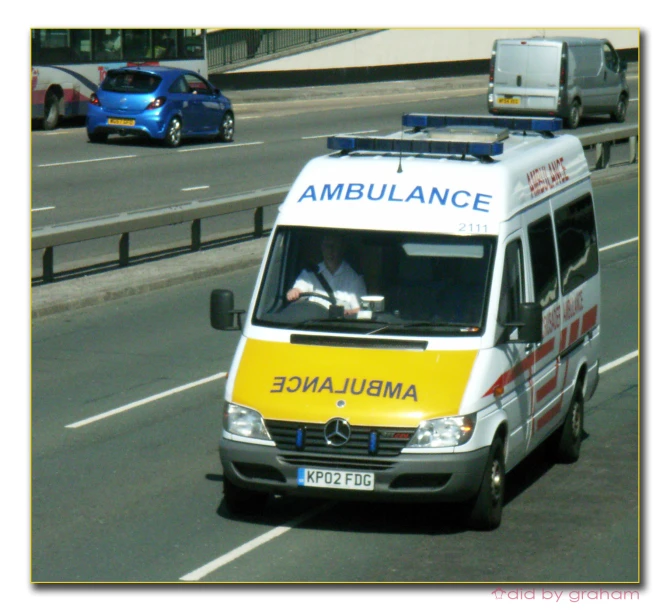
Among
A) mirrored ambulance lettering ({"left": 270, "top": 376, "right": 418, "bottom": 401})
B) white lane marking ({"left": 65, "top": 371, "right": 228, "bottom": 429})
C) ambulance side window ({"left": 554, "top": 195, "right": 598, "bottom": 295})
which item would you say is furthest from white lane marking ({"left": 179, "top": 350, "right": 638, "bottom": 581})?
white lane marking ({"left": 65, "top": 371, "right": 228, "bottom": 429})

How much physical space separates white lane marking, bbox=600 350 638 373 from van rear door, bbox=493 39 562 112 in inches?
948

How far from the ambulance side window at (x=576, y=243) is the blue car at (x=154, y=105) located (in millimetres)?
21243

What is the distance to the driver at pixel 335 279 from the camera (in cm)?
910

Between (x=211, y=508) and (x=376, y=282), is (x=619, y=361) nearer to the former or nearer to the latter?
(x=376, y=282)

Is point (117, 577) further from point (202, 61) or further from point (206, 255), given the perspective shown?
point (202, 61)

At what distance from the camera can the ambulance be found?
323 inches

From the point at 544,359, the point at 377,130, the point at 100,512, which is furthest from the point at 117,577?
the point at 377,130

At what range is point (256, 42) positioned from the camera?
4681cm

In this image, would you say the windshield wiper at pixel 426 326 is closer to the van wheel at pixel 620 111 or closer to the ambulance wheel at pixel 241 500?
the ambulance wheel at pixel 241 500

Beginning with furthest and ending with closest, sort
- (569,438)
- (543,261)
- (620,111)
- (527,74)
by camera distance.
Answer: (620,111)
(527,74)
(569,438)
(543,261)

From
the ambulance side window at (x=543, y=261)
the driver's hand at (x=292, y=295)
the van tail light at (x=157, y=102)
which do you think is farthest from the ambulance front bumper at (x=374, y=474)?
the van tail light at (x=157, y=102)

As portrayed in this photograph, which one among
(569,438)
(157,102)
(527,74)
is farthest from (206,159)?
(569,438)

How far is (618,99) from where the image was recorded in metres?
40.5

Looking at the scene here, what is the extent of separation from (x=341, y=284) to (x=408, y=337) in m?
0.72
